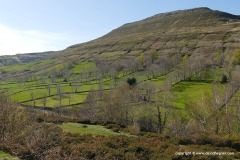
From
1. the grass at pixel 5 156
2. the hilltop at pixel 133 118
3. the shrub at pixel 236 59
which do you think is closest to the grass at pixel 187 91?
the hilltop at pixel 133 118

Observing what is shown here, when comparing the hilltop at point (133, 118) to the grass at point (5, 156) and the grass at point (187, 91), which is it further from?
the grass at point (5, 156)

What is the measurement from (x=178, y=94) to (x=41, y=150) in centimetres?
9618

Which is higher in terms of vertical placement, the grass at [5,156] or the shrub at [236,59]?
the shrub at [236,59]

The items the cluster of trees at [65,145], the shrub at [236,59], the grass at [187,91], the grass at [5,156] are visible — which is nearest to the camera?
the grass at [5,156]

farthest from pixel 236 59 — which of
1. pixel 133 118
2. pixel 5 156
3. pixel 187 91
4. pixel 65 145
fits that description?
pixel 5 156

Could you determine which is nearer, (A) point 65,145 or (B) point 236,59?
(A) point 65,145

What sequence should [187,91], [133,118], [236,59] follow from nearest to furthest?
[133,118] → [187,91] → [236,59]

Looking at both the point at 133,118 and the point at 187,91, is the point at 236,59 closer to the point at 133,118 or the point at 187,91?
the point at 187,91

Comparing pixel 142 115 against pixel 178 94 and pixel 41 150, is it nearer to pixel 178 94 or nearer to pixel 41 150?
pixel 178 94

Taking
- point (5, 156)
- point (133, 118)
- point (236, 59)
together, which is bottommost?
point (133, 118)

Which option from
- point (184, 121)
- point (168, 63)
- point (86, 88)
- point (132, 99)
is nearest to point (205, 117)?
point (184, 121)

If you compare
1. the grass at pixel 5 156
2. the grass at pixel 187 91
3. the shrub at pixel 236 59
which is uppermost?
the shrub at pixel 236 59

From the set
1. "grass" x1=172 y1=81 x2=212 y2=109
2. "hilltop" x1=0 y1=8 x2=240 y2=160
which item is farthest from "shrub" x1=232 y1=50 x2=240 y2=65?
"grass" x1=172 y1=81 x2=212 y2=109

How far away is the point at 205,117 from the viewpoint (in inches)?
2953
